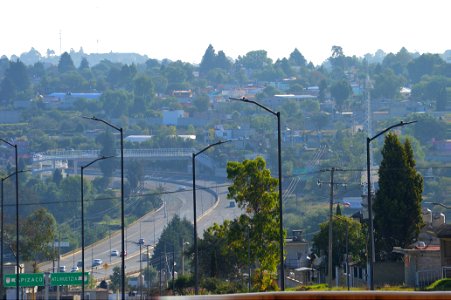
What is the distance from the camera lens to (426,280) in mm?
72688

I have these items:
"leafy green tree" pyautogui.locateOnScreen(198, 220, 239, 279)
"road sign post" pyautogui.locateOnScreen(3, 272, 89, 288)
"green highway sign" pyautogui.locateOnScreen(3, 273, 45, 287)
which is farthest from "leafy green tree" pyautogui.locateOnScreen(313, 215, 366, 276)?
"green highway sign" pyautogui.locateOnScreen(3, 273, 45, 287)

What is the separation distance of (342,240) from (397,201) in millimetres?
17535

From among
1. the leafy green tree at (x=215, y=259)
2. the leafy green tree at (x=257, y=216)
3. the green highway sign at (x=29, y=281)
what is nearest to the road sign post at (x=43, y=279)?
the green highway sign at (x=29, y=281)

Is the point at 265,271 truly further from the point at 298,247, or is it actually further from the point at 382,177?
the point at 298,247

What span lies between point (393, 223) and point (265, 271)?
8.25 meters

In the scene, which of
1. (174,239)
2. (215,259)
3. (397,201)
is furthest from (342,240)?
(174,239)

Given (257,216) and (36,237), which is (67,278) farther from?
(36,237)

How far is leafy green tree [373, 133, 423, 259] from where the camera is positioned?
83.0m

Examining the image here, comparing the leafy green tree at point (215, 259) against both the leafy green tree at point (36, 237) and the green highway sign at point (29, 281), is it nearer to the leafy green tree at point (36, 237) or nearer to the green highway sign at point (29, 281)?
the green highway sign at point (29, 281)

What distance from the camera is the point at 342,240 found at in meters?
100

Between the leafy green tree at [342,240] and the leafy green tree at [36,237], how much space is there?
25.3m

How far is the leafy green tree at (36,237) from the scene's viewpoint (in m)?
121

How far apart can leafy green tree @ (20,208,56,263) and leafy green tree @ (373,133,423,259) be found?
40.7 m

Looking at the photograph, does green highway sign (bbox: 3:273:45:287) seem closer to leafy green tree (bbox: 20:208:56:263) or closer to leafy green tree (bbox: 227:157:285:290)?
leafy green tree (bbox: 227:157:285:290)
